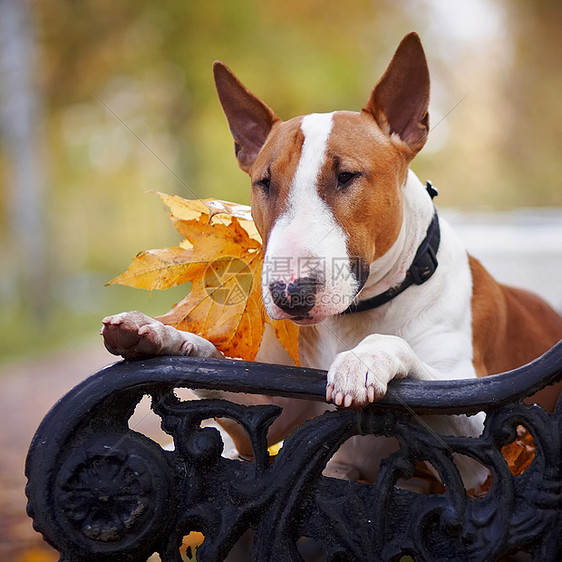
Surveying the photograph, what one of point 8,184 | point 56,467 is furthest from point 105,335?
point 8,184

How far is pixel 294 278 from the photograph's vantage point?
113 cm

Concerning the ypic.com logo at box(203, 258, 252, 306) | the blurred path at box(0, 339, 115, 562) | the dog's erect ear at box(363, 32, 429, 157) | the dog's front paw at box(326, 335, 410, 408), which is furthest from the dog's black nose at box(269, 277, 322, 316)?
the blurred path at box(0, 339, 115, 562)

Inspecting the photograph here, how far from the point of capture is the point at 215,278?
4.54 ft

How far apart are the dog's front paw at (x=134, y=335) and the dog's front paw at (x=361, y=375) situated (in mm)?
290

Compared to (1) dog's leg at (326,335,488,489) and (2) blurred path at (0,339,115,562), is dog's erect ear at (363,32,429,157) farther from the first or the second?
(2) blurred path at (0,339,115,562)

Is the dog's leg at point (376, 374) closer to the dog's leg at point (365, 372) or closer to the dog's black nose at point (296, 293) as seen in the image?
the dog's leg at point (365, 372)

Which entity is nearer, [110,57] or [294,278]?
[294,278]

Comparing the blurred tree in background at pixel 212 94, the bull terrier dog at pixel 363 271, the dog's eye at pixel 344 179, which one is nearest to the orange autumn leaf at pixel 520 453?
the bull terrier dog at pixel 363 271

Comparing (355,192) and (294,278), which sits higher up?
(355,192)

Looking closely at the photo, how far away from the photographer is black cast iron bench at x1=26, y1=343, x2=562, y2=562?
40.3 inches

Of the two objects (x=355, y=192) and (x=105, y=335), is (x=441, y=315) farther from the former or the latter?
(x=105, y=335)

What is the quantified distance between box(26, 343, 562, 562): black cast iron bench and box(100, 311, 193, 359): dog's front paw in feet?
0.09

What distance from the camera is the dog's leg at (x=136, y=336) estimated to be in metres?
1.10

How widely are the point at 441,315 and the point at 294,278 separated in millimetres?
449
